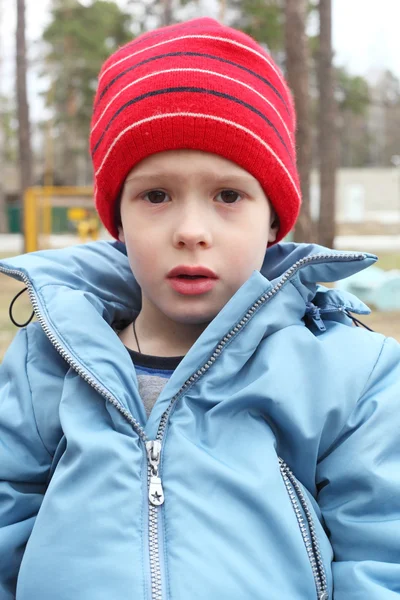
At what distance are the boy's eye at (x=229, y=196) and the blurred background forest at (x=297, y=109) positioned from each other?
592cm

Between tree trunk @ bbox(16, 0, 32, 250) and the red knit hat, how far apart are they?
463 inches

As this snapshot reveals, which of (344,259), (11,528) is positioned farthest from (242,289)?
(11,528)

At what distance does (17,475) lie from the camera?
143cm

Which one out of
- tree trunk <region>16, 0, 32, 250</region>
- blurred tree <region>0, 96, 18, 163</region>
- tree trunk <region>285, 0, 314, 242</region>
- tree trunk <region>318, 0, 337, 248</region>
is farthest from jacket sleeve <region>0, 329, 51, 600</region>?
blurred tree <region>0, 96, 18, 163</region>

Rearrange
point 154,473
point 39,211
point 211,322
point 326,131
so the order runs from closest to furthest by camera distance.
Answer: point 154,473, point 211,322, point 326,131, point 39,211

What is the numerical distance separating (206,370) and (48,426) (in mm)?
329

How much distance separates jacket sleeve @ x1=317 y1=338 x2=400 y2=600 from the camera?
4.14ft

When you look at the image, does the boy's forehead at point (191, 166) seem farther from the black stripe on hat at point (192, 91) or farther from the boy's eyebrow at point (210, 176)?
the black stripe on hat at point (192, 91)

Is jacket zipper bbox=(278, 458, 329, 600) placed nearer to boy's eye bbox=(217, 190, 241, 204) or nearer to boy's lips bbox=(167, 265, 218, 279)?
boy's lips bbox=(167, 265, 218, 279)

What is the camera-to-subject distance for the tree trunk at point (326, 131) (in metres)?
10.9

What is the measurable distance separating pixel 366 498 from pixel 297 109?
634 cm

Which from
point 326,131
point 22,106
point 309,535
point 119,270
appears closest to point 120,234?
point 119,270

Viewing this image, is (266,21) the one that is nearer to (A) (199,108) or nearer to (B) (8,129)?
(A) (199,108)

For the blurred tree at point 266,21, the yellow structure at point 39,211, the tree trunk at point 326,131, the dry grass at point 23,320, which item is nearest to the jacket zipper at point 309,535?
the dry grass at point 23,320
